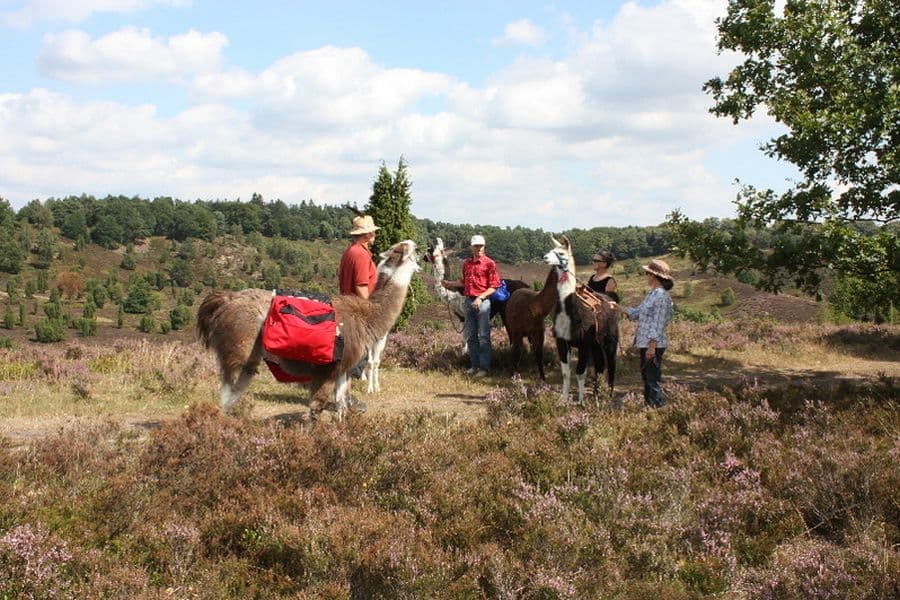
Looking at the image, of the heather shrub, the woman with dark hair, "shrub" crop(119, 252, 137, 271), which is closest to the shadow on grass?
the woman with dark hair

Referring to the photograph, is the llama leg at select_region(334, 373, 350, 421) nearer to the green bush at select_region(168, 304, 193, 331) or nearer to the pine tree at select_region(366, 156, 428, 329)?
the pine tree at select_region(366, 156, 428, 329)

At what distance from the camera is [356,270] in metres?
8.78

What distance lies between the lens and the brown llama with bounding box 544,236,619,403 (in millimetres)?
9430

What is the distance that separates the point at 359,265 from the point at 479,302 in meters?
3.89

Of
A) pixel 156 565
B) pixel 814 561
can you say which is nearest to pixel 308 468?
pixel 156 565

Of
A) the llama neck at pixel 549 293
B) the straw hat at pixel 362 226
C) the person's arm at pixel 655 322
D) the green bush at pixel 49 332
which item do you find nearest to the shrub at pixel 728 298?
the llama neck at pixel 549 293

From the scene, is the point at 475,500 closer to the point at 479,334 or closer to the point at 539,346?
the point at 539,346

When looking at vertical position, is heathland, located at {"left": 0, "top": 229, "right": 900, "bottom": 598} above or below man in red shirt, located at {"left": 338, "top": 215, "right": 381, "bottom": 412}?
below

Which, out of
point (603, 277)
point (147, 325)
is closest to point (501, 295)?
point (603, 277)

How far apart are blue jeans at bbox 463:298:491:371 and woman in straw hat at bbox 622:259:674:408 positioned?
4.03 m

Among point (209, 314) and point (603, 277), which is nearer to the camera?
point (209, 314)

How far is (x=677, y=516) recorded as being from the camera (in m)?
5.39

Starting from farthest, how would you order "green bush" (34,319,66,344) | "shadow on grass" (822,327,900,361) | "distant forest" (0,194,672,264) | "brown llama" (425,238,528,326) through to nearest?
"distant forest" (0,194,672,264) < "green bush" (34,319,66,344) < "shadow on grass" (822,327,900,361) < "brown llama" (425,238,528,326)

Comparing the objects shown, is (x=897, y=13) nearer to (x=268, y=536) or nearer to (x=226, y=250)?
(x=268, y=536)
